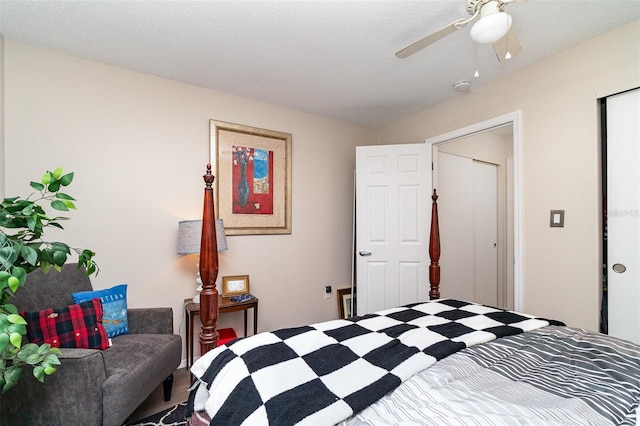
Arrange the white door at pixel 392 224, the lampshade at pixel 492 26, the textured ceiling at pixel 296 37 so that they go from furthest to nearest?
1. the white door at pixel 392 224
2. the textured ceiling at pixel 296 37
3. the lampshade at pixel 492 26

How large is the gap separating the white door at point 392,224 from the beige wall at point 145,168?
523 mm

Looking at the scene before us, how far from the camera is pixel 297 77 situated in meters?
2.54

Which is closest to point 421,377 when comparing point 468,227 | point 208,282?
point 208,282

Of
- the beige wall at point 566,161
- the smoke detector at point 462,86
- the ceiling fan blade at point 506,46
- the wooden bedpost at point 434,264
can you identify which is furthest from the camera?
the smoke detector at point 462,86

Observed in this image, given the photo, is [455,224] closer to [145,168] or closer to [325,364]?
[325,364]

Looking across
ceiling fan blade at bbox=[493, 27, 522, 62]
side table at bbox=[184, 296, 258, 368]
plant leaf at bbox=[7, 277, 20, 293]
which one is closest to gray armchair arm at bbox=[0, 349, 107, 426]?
plant leaf at bbox=[7, 277, 20, 293]

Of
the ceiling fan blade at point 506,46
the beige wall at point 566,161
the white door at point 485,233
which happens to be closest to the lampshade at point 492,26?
the ceiling fan blade at point 506,46

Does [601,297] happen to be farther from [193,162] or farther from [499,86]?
[193,162]

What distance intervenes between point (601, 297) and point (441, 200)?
1618mm

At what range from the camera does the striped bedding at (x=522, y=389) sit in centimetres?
79

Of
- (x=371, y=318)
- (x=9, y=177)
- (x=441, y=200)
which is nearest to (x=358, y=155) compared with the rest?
(x=441, y=200)

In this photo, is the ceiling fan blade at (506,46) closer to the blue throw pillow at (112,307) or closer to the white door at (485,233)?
the white door at (485,233)

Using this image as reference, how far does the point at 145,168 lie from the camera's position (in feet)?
8.17

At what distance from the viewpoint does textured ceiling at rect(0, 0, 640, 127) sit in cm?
173
